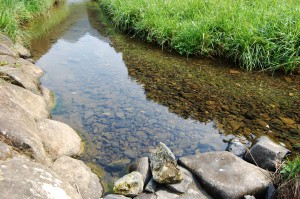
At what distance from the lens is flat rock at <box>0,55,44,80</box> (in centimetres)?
589

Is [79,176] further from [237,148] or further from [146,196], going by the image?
[237,148]

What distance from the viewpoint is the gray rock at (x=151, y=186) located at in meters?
3.45

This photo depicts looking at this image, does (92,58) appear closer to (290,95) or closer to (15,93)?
(15,93)

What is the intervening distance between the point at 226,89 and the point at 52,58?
4.89 meters

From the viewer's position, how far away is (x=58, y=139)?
4070mm

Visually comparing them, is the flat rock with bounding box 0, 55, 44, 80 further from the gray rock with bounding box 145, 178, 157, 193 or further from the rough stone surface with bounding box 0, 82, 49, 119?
the gray rock with bounding box 145, 178, 157, 193

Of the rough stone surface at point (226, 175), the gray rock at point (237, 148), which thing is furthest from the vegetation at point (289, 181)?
the gray rock at point (237, 148)

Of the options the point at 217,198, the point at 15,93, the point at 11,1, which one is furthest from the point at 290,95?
the point at 11,1

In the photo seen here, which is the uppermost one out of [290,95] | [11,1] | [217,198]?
[11,1]

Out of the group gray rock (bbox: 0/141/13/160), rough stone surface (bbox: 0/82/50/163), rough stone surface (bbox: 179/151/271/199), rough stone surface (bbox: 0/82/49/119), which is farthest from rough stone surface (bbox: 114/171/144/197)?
rough stone surface (bbox: 0/82/49/119)

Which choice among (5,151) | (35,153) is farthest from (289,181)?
(5,151)

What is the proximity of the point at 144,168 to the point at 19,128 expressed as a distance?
4.95ft

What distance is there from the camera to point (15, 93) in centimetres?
457

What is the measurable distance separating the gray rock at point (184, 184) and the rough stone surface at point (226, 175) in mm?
86
